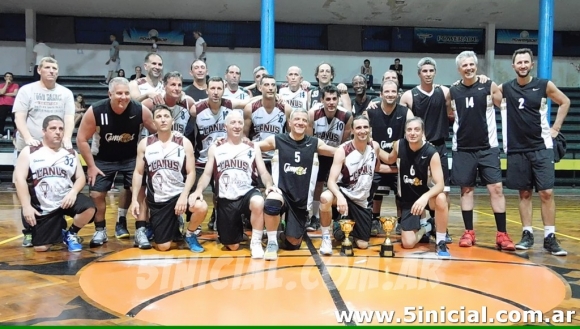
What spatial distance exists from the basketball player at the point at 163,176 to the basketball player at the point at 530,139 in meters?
3.07

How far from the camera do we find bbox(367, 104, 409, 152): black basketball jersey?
502 cm

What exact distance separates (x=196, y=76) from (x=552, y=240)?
13.0ft

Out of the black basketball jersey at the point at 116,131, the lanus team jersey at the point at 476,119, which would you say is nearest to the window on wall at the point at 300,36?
the black basketball jersey at the point at 116,131

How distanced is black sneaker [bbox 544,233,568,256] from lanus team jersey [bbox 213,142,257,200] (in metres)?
2.74

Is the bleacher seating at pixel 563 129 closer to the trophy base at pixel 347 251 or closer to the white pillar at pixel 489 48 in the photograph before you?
the white pillar at pixel 489 48

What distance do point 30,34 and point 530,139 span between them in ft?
50.3

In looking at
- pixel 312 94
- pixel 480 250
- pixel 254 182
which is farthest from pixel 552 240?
pixel 312 94

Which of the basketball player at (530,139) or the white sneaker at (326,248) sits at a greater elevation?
the basketball player at (530,139)

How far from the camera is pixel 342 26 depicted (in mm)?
16422

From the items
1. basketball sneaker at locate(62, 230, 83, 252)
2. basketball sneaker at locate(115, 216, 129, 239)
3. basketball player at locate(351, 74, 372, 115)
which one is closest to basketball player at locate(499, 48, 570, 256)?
basketball player at locate(351, 74, 372, 115)

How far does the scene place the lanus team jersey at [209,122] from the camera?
5242mm

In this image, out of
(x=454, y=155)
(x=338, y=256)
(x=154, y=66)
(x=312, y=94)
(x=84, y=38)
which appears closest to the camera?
(x=338, y=256)

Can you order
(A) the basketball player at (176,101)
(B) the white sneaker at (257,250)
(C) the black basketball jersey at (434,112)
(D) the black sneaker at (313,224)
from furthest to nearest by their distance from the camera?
(D) the black sneaker at (313,224) < (C) the black basketball jersey at (434,112) < (A) the basketball player at (176,101) < (B) the white sneaker at (257,250)

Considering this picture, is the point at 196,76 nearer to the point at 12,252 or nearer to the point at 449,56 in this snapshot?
the point at 12,252
